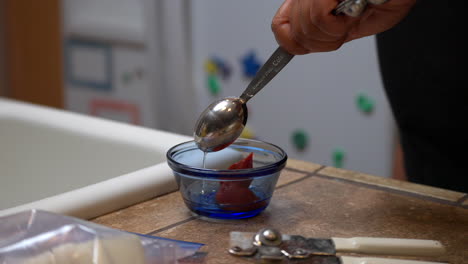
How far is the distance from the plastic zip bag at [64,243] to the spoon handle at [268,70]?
0.84 ft

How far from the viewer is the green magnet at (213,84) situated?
248cm

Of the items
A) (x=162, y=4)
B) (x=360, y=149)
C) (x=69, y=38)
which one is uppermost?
(x=162, y=4)

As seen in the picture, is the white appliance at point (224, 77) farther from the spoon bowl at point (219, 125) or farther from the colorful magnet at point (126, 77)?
the spoon bowl at point (219, 125)

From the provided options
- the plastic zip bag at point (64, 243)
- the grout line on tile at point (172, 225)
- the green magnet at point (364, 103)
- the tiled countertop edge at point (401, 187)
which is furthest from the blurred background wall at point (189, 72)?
the plastic zip bag at point (64, 243)

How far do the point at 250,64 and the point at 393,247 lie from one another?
1.76 meters

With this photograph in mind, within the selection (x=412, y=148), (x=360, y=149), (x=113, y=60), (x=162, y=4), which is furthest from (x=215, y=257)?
(x=113, y=60)

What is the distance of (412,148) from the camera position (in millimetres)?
1143

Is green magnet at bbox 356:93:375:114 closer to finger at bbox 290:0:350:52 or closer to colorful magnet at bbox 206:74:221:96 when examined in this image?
colorful magnet at bbox 206:74:221:96

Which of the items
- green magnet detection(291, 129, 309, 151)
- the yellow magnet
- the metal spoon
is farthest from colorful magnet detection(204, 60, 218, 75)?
the metal spoon

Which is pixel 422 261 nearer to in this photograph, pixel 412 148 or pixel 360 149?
pixel 412 148

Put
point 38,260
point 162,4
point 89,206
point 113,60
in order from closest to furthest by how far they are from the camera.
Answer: point 38,260, point 89,206, point 162,4, point 113,60

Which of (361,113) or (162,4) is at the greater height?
(162,4)

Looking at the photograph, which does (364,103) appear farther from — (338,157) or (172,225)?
(172,225)

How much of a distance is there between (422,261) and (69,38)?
2.70 metres
